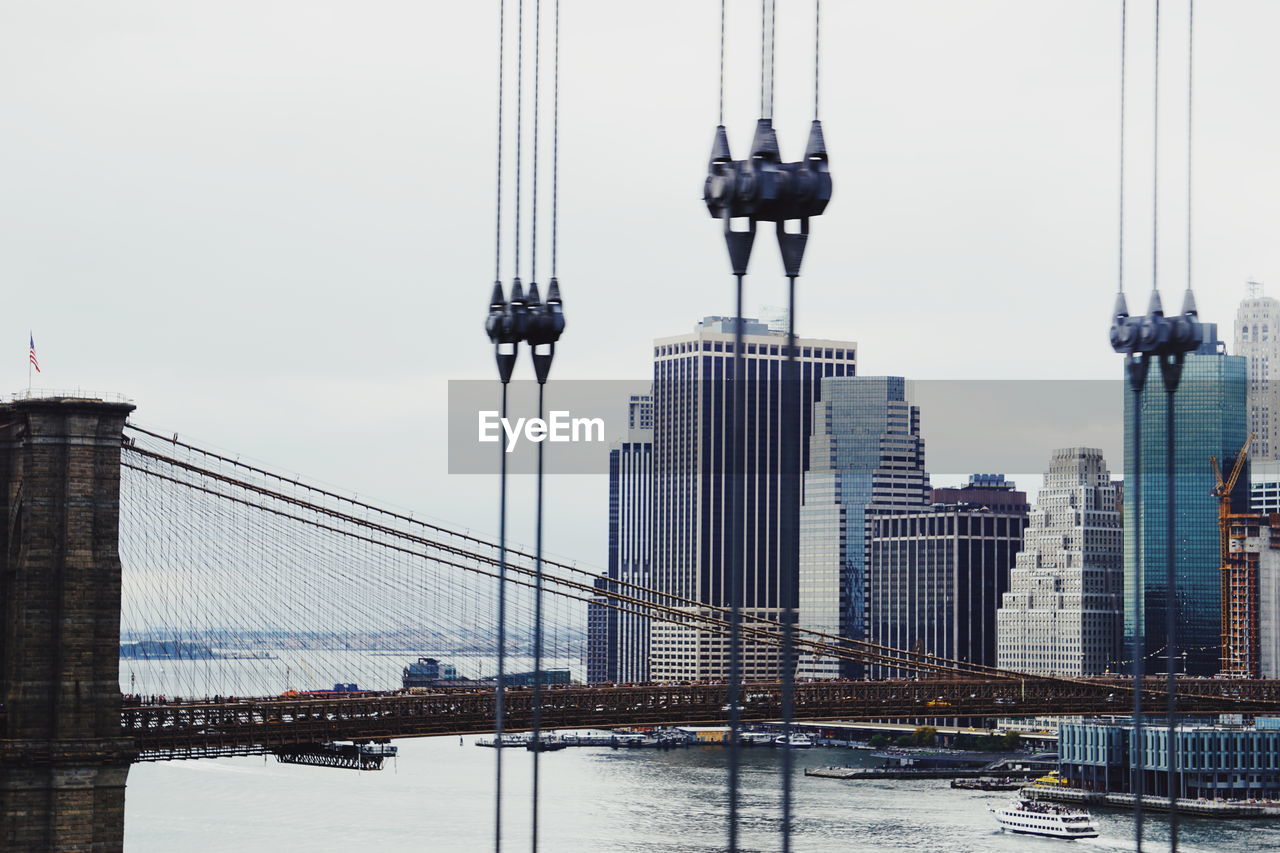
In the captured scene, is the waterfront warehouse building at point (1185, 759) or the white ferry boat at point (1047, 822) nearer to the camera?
the white ferry boat at point (1047, 822)

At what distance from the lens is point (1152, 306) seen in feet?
66.1

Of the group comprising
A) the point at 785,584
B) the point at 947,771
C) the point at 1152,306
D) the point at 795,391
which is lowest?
the point at 947,771

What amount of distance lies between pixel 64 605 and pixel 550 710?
19.9 m

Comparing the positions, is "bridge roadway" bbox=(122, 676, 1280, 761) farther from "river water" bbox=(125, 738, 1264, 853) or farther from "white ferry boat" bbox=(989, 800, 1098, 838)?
"white ferry boat" bbox=(989, 800, 1098, 838)

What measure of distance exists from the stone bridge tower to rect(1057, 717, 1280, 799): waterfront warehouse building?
7349 centimetres

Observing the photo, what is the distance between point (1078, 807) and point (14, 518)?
261ft

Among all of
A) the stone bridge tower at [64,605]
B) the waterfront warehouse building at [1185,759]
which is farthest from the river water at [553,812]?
the stone bridge tower at [64,605]

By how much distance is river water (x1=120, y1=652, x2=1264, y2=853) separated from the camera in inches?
2982

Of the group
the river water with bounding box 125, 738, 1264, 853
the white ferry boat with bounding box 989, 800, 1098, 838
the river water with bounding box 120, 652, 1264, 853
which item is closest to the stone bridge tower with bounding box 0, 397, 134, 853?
the river water with bounding box 120, 652, 1264, 853

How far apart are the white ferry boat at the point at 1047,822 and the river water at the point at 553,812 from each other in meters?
0.75

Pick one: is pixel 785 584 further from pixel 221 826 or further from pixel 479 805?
pixel 479 805

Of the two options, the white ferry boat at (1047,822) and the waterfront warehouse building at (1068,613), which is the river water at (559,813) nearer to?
the white ferry boat at (1047,822)

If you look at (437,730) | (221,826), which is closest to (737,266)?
(437,730)

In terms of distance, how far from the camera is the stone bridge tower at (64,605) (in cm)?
3494
